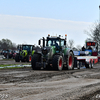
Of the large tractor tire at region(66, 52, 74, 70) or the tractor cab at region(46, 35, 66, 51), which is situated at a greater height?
the tractor cab at region(46, 35, 66, 51)

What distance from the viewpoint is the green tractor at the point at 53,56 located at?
58.2 feet

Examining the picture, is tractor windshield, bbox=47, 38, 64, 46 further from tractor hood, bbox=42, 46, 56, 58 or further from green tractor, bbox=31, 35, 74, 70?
tractor hood, bbox=42, 46, 56, 58

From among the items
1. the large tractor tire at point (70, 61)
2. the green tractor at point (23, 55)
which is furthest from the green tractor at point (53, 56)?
the green tractor at point (23, 55)

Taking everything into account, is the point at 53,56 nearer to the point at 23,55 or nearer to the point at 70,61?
the point at 70,61

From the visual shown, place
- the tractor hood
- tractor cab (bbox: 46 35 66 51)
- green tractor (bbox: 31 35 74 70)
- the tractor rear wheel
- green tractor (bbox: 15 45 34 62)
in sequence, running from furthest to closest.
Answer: green tractor (bbox: 15 45 34 62), the tractor rear wheel, tractor cab (bbox: 46 35 66 51), the tractor hood, green tractor (bbox: 31 35 74 70)

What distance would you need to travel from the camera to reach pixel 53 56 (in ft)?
59.5

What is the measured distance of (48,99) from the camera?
6363 mm

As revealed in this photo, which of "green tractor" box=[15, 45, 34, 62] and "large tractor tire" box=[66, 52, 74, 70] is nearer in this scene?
"large tractor tire" box=[66, 52, 74, 70]

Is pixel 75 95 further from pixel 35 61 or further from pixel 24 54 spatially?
pixel 24 54

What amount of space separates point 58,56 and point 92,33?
45.7 m

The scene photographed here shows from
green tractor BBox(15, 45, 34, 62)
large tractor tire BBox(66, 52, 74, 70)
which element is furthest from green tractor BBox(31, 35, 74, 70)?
green tractor BBox(15, 45, 34, 62)

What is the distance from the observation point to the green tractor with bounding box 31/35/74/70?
58.2 feet

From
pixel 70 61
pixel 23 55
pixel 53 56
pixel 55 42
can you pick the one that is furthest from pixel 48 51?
pixel 23 55

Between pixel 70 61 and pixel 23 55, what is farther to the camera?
pixel 23 55
